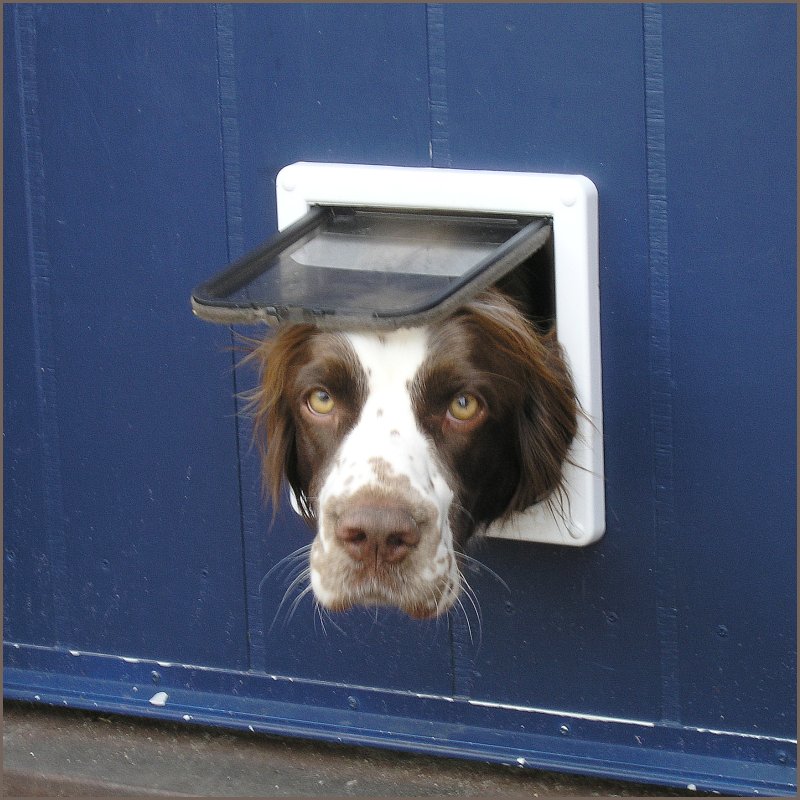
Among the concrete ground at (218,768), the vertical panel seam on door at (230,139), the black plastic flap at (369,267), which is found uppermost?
the vertical panel seam on door at (230,139)

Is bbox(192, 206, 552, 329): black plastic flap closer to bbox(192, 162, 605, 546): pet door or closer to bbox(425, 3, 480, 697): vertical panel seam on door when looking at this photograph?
bbox(192, 162, 605, 546): pet door

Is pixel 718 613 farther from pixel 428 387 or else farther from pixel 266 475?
pixel 266 475

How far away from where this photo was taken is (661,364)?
2.37 metres

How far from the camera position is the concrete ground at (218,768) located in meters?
2.71

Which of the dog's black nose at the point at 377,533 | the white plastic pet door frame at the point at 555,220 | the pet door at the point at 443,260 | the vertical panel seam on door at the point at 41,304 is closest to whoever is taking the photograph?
the dog's black nose at the point at 377,533

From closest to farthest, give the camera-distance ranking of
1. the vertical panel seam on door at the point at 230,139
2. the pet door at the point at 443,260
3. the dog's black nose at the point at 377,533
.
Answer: the dog's black nose at the point at 377,533, the pet door at the point at 443,260, the vertical panel seam on door at the point at 230,139

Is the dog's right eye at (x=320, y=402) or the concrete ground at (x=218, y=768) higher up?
the dog's right eye at (x=320, y=402)

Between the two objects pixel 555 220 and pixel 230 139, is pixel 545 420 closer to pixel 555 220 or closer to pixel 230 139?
pixel 555 220

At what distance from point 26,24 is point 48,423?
80cm

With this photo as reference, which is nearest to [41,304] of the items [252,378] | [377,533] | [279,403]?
[252,378]

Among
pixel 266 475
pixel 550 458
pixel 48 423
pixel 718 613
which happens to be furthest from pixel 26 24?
pixel 718 613

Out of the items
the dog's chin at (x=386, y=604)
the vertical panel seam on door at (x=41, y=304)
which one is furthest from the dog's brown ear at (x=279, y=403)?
the vertical panel seam on door at (x=41, y=304)

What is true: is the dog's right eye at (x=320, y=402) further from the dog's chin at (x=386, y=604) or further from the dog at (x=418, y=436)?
the dog's chin at (x=386, y=604)

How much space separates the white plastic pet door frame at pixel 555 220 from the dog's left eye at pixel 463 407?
22 centimetres
